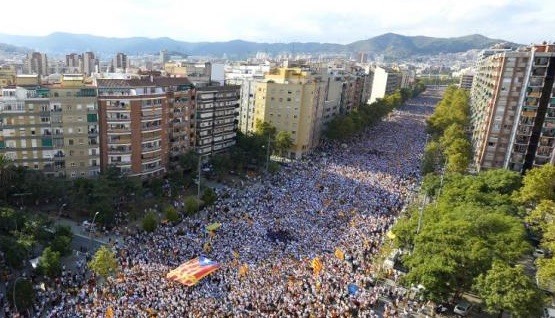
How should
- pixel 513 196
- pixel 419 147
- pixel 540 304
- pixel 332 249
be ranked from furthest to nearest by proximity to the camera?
pixel 419 147, pixel 513 196, pixel 332 249, pixel 540 304

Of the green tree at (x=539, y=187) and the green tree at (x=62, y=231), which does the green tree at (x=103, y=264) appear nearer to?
the green tree at (x=62, y=231)

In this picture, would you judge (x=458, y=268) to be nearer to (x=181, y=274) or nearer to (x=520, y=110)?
(x=181, y=274)

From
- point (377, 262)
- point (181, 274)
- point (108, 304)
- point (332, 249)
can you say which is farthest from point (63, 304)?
point (377, 262)

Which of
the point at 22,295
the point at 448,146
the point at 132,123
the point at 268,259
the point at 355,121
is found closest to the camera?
the point at 22,295

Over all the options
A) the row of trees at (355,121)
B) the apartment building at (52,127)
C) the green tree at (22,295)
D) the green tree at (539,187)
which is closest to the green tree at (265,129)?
the row of trees at (355,121)

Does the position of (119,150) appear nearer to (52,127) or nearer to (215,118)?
(52,127)

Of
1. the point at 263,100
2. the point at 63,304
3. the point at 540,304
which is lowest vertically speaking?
the point at 63,304

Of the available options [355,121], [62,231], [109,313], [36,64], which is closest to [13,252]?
[62,231]
